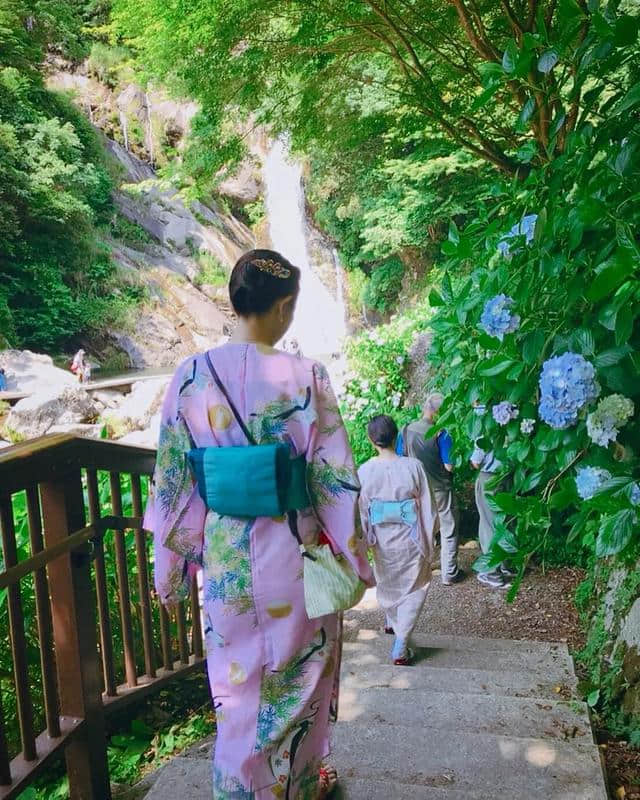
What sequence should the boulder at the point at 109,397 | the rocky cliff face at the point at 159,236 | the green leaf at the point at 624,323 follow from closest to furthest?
the green leaf at the point at 624,323 < the boulder at the point at 109,397 < the rocky cliff face at the point at 159,236

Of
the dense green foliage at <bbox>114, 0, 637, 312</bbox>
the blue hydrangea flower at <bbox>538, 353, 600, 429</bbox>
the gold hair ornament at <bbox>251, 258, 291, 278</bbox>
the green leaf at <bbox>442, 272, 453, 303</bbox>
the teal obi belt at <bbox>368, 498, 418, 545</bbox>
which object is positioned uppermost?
the dense green foliage at <bbox>114, 0, 637, 312</bbox>

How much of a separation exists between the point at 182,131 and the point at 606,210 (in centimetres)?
2527

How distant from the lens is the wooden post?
1.78m

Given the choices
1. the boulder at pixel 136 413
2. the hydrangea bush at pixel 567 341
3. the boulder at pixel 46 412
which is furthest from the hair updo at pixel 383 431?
the boulder at pixel 46 412

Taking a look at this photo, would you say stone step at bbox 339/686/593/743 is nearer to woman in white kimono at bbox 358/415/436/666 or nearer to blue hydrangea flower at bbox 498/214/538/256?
woman in white kimono at bbox 358/415/436/666

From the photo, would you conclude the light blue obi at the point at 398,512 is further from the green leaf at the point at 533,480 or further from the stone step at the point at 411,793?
the green leaf at the point at 533,480

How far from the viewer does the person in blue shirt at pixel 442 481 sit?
5.05 metres

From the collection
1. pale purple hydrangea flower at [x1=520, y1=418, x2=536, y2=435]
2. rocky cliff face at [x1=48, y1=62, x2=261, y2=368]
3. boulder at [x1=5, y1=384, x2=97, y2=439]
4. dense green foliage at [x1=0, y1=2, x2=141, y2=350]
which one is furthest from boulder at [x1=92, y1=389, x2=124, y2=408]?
pale purple hydrangea flower at [x1=520, y1=418, x2=536, y2=435]

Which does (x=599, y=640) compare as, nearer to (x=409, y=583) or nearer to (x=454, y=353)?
(x=409, y=583)

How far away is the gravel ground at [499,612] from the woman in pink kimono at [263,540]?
2497mm

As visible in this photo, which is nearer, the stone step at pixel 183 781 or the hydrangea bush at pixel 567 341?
the hydrangea bush at pixel 567 341

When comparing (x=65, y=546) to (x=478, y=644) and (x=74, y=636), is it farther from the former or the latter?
(x=478, y=644)

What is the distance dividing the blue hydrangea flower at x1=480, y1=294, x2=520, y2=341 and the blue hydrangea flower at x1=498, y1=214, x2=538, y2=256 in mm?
172

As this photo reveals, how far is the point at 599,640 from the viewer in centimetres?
300
